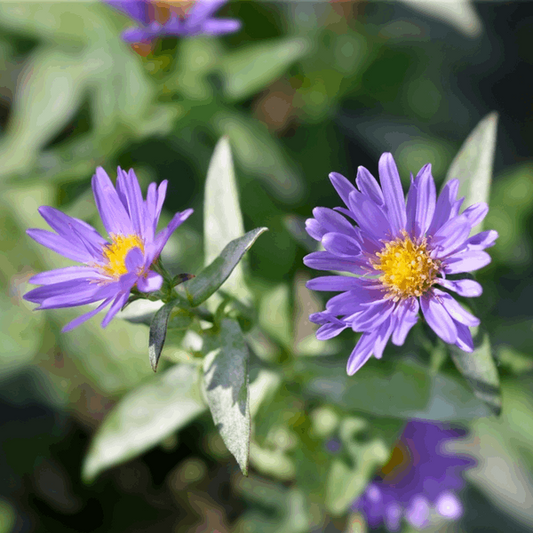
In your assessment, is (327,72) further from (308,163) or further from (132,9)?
(132,9)

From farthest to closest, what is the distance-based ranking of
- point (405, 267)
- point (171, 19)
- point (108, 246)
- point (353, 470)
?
1. point (171, 19)
2. point (353, 470)
3. point (108, 246)
4. point (405, 267)

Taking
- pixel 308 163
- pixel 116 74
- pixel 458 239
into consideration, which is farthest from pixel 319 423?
pixel 116 74

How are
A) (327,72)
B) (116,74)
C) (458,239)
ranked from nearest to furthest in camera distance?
(458,239)
(116,74)
(327,72)

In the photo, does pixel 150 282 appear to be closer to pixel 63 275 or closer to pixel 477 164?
pixel 63 275

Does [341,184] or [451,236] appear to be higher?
[341,184]

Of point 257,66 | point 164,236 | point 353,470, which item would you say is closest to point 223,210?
point 164,236

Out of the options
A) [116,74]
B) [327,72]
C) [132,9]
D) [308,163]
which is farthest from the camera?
[327,72]


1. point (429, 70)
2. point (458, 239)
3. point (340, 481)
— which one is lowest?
point (340, 481)

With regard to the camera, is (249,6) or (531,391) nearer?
(531,391)
